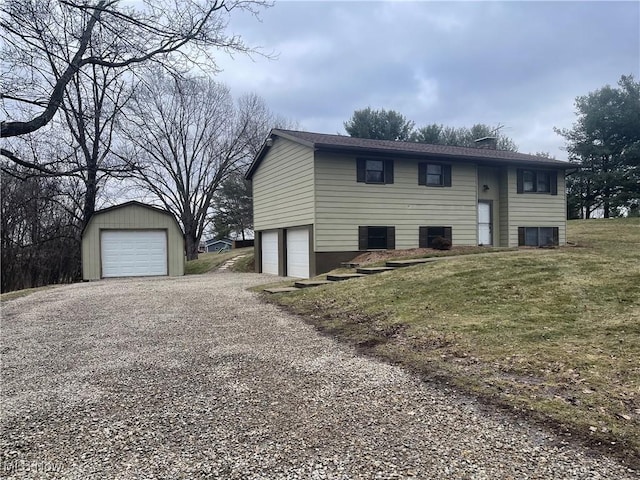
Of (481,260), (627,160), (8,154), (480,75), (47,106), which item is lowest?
(481,260)

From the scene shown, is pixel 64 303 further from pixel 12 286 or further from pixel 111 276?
pixel 12 286

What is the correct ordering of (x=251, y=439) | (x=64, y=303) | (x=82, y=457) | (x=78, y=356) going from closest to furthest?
(x=82, y=457)
(x=251, y=439)
(x=78, y=356)
(x=64, y=303)

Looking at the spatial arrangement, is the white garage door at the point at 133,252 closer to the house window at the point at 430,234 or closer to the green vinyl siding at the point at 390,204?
the green vinyl siding at the point at 390,204

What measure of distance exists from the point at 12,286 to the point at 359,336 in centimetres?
1835

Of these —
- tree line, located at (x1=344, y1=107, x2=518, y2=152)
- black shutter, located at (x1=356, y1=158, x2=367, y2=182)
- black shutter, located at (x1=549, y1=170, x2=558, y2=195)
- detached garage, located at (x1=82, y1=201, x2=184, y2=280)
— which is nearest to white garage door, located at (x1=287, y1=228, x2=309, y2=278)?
black shutter, located at (x1=356, y1=158, x2=367, y2=182)

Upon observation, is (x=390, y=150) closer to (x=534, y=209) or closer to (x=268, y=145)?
(x=268, y=145)

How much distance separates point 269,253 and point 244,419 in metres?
16.2

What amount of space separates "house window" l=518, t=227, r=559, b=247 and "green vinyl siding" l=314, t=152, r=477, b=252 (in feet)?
8.22

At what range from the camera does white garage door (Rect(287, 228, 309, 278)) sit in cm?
1585

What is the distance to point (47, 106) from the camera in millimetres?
6406

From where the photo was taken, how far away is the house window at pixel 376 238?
50.9 ft

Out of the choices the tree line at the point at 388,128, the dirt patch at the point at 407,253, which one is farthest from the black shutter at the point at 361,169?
the tree line at the point at 388,128

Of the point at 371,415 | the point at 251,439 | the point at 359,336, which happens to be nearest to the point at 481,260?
the point at 359,336

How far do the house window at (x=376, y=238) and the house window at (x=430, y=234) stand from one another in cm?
115
